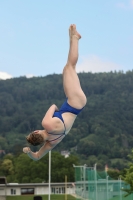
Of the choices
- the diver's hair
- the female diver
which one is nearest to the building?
the female diver

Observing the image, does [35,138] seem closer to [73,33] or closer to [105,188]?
[73,33]

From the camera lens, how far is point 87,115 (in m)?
148

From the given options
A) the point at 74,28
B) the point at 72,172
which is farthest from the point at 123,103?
the point at 74,28

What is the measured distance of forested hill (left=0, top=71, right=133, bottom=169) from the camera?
128 metres

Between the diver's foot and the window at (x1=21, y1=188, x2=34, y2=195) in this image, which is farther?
the window at (x1=21, y1=188, x2=34, y2=195)

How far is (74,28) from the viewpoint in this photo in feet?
27.1

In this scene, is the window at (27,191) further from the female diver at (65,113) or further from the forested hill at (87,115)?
the female diver at (65,113)

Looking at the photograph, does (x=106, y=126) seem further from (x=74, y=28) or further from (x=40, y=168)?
(x=74, y=28)

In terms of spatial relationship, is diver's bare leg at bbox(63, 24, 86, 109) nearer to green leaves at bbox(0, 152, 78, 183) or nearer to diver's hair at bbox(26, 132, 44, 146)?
diver's hair at bbox(26, 132, 44, 146)

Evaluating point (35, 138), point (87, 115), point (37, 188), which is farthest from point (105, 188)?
point (87, 115)

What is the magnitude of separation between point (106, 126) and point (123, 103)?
16.4m

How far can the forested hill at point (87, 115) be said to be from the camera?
12838 centimetres

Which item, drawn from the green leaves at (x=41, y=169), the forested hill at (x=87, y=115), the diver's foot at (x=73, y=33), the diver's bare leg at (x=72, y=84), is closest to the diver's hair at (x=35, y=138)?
the diver's bare leg at (x=72, y=84)

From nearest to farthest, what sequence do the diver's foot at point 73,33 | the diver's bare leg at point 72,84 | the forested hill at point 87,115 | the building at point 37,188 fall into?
the diver's bare leg at point 72,84 < the diver's foot at point 73,33 < the building at point 37,188 < the forested hill at point 87,115
